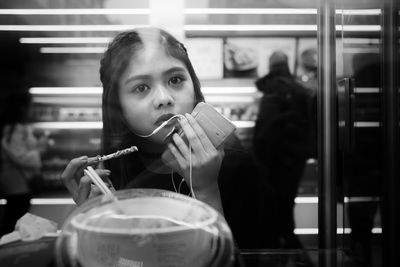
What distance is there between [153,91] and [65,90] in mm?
386

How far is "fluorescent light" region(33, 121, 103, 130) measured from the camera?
185 centimetres

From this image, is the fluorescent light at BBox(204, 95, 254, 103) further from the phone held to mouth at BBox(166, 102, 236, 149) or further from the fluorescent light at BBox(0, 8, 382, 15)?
the fluorescent light at BBox(0, 8, 382, 15)

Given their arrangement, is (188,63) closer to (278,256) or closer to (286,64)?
(286,64)

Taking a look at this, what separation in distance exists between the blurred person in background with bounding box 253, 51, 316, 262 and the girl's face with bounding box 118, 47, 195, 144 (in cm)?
38

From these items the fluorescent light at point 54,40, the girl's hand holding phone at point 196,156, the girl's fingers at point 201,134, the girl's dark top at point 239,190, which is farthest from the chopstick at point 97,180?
the fluorescent light at point 54,40

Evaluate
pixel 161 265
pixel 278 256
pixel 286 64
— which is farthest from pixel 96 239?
pixel 286 64

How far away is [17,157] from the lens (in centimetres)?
188

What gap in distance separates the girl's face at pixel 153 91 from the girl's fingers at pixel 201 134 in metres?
0.05

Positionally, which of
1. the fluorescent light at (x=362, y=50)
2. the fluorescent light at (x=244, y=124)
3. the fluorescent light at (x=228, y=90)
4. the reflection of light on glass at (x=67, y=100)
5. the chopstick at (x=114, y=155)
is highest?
the fluorescent light at (x=362, y=50)

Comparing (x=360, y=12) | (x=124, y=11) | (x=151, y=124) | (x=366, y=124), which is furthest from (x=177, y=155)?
(x=360, y=12)

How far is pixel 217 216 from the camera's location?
1427mm

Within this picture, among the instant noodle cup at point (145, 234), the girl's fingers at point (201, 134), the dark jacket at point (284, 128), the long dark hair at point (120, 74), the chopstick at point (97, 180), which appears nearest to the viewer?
the instant noodle cup at point (145, 234)

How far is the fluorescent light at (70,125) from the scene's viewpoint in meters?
1.85

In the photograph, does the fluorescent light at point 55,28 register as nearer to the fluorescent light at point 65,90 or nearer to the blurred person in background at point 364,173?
the fluorescent light at point 65,90
